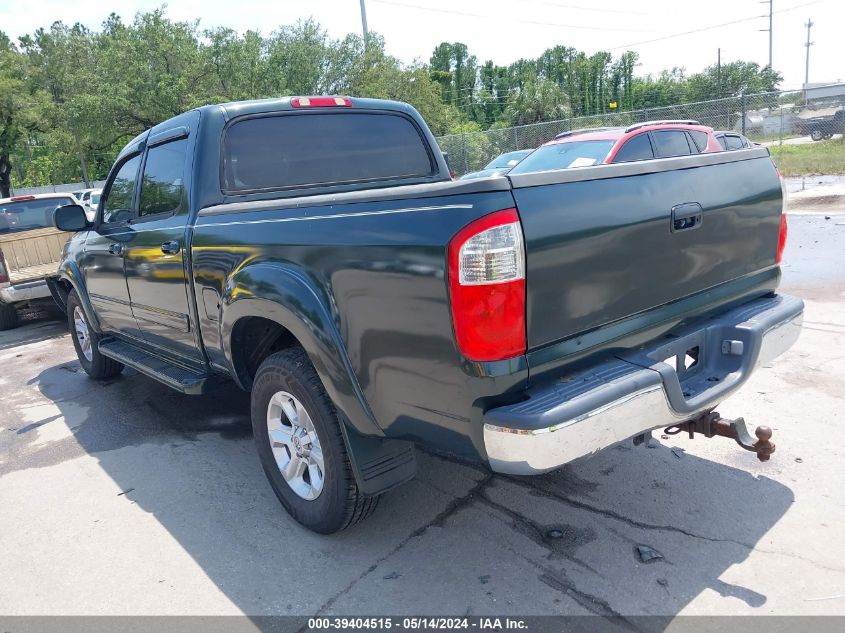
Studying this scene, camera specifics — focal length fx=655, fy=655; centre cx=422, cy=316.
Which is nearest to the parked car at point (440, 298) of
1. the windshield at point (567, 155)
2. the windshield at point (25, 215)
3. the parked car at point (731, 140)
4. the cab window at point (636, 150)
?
the windshield at point (567, 155)

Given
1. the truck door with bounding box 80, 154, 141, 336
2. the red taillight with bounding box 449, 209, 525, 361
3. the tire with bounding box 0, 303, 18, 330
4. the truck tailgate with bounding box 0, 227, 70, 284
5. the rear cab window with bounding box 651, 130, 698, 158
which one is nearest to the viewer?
the red taillight with bounding box 449, 209, 525, 361

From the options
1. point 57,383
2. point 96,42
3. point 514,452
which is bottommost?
point 57,383

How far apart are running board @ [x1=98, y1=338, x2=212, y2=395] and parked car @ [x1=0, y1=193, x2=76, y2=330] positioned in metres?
3.84

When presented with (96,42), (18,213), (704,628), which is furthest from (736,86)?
(704,628)

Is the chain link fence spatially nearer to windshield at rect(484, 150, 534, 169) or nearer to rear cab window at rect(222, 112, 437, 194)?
windshield at rect(484, 150, 534, 169)

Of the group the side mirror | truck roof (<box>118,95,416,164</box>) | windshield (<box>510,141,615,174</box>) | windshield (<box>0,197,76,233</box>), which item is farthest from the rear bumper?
windshield (<box>0,197,76,233</box>)

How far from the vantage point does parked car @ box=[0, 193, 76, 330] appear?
8.36 m

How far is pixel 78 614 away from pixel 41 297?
6.90m

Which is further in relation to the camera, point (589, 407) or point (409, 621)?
point (409, 621)

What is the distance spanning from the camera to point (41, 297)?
27.9 feet

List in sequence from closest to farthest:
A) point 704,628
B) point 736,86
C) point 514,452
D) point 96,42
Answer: point 514,452 → point 704,628 → point 96,42 → point 736,86

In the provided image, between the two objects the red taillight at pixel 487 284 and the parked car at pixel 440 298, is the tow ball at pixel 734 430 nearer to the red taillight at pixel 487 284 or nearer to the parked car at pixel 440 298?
the parked car at pixel 440 298

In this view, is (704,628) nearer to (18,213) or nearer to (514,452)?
(514,452)

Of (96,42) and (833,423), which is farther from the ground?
(96,42)
